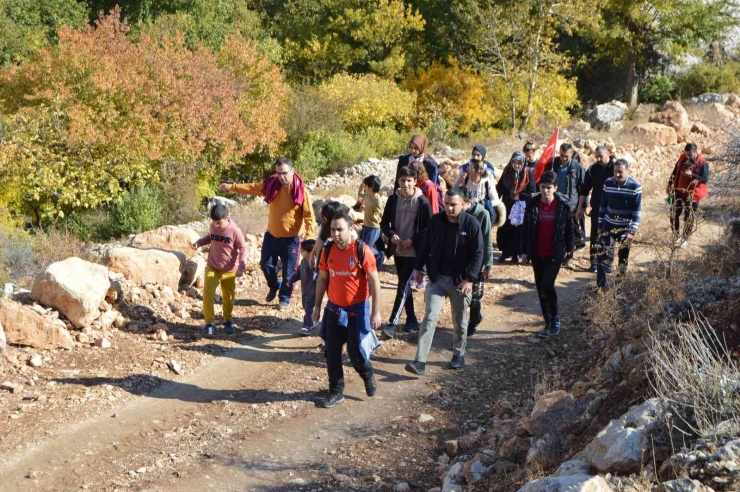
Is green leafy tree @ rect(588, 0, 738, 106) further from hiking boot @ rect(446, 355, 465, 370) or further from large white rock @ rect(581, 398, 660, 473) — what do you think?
large white rock @ rect(581, 398, 660, 473)

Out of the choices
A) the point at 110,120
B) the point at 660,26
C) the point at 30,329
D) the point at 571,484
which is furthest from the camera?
the point at 660,26

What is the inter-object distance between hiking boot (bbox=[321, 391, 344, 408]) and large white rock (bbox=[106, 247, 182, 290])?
347 cm

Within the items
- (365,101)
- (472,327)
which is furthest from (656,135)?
(472,327)

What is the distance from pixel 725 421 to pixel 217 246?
5.52 metres

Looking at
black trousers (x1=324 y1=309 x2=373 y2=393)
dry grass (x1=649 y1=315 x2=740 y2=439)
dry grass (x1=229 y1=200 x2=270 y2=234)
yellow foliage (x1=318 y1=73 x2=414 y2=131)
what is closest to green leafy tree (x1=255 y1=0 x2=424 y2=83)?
yellow foliage (x1=318 y1=73 x2=414 y2=131)

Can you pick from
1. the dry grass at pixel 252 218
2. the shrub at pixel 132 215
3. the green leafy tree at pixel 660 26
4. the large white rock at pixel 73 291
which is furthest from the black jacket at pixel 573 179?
the green leafy tree at pixel 660 26

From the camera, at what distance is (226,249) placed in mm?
7902

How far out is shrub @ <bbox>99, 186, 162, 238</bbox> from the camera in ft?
55.4

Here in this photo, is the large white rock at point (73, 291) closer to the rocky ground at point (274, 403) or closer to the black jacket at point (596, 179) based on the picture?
the rocky ground at point (274, 403)

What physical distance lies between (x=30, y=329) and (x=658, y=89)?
27190mm

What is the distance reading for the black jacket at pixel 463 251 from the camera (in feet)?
22.5

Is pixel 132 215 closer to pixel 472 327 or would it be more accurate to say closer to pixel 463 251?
pixel 472 327

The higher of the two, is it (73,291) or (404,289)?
(404,289)

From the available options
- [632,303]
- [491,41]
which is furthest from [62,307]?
[491,41]
